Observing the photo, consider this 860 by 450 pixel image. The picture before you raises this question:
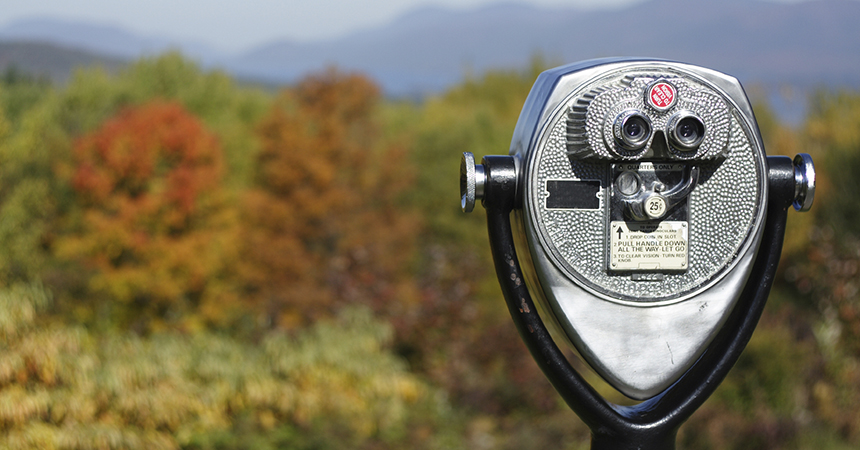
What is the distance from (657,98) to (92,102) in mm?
9031

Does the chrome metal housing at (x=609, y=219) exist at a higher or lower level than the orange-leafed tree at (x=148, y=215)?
higher

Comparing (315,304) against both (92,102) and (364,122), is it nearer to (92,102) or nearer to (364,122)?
(364,122)

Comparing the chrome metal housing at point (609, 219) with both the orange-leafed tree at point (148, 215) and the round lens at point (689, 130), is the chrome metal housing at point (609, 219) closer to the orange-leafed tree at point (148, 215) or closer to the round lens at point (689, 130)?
the round lens at point (689, 130)

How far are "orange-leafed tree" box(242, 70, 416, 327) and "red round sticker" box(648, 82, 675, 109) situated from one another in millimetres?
6345

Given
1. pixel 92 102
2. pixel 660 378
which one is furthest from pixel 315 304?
pixel 660 378

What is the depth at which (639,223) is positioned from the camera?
146 cm

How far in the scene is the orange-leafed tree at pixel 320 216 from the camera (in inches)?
299

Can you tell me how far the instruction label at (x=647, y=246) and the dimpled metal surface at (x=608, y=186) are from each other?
0.02 meters

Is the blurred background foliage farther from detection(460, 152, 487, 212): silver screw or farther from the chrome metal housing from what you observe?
detection(460, 152, 487, 212): silver screw

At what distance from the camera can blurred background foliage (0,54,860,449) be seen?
4789mm

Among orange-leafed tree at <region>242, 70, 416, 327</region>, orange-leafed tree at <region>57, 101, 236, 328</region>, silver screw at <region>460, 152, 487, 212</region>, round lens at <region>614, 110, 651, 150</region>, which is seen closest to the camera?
round lens at <region>614, 110, 651, 150</region>

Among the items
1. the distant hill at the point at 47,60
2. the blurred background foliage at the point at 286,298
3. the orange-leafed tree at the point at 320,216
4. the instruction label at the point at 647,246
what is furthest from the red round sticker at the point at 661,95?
the distant hill at the point at 47,60

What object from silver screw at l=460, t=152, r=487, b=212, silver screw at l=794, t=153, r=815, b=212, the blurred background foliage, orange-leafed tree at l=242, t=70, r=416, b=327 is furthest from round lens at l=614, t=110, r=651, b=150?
orange-leafed tree at l=242, t=70, r=416, b=327

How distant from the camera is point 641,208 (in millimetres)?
1428
